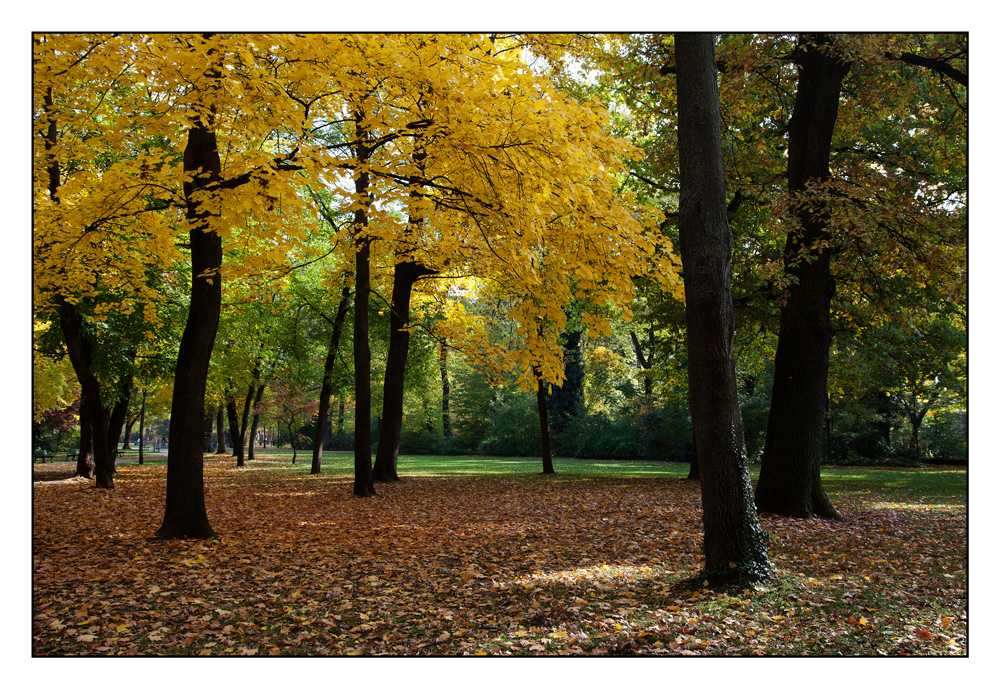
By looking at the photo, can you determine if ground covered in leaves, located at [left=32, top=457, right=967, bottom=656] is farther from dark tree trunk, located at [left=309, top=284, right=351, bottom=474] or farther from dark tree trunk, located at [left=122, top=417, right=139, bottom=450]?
dark tree trunk, located at [left=122, top=417, right=139, bottom=450]

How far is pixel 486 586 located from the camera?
558 cm

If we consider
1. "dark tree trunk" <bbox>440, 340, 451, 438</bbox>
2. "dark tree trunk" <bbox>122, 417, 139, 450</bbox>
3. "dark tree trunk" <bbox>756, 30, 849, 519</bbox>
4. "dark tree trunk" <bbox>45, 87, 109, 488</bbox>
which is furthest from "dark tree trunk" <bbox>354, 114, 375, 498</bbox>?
"dark tree trunk" <bbox>122, 417, 139, 450</bbox>

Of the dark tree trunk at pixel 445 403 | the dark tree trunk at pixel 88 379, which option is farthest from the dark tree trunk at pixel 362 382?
the dark tree trunk at pixel 445 403

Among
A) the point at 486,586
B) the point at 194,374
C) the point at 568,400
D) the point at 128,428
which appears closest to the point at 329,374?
the point at 194,374

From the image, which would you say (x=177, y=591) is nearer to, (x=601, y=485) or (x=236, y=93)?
(x=236, y=93)

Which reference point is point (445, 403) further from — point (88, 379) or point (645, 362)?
point (88, 379)

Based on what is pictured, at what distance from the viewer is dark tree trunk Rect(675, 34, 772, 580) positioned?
532cm

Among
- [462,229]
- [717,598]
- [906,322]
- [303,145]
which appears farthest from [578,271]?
[906,322]

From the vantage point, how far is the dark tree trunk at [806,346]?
9.27 meters

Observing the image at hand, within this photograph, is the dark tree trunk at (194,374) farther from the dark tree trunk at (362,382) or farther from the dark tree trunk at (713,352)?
the dark tree trunk at (713,352)

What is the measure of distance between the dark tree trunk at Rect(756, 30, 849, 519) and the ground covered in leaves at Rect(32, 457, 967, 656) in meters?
0.76

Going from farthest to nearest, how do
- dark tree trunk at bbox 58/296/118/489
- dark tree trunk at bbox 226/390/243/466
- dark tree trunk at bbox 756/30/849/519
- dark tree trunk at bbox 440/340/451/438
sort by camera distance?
dark tree trunk at bbox 440/340/451/438 < dark tree trunk at bbox 226/390/243/466 < dark tree trunk at bbox 58/296/118/489 < dark tree trunk at bbox 756/30/849/519

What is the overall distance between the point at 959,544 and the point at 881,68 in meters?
6.78

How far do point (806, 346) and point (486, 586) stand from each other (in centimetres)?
648
